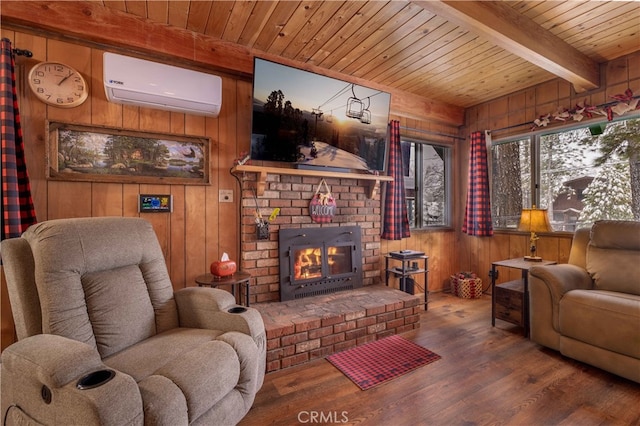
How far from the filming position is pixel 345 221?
9.87 ft

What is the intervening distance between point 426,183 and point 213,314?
10.3 ft

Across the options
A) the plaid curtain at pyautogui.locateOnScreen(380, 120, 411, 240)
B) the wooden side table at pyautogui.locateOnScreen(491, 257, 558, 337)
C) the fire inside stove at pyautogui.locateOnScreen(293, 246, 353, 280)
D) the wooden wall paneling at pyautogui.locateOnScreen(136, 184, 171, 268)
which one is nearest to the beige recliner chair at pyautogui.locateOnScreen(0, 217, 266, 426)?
the wooden wall paneling at pyautogui.locateOnScreen(136, 184, 171, 268)

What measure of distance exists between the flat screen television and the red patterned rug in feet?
5.35

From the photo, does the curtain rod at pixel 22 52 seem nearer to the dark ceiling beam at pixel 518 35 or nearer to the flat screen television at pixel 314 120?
the flat screen television at pixel 314 120

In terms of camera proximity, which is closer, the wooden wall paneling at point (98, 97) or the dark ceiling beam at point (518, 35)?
the dark ceiling beam at point (518, 35)

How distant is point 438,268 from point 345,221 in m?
1.67

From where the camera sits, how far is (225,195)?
2.52 m

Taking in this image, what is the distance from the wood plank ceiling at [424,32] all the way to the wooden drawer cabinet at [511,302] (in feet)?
6.32

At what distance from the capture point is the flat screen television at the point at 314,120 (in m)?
2.38

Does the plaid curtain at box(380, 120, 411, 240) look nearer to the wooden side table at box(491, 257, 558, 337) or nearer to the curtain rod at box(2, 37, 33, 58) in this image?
the wooden side table at box(491, 257, 558, 337)

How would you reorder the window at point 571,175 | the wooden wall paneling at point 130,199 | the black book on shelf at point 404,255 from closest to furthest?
1. the wooden wall paneling at point 130,199
2. the window at point 571,175
3. the black book on shelf at point 404,255

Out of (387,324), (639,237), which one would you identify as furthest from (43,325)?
(639,237)

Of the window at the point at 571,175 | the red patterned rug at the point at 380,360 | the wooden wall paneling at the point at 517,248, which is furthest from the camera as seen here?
the wooden wall paneling at the point at 517,248

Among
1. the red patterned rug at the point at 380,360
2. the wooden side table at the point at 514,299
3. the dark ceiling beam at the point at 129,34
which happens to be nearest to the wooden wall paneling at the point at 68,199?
the dark ceiling beam at the point at 129,34
